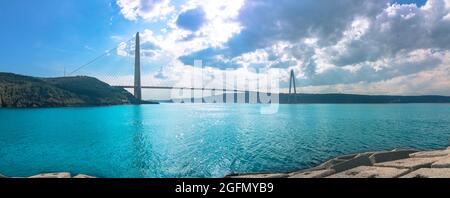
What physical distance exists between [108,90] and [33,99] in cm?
3938

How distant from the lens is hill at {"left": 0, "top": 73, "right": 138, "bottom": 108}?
98650 millimetres

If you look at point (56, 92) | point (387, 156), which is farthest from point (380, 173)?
point (56, 92)

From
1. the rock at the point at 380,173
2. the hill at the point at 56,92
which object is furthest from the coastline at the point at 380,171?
the hill at the point at 56,92

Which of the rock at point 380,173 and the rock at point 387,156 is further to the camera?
the rock at point 387,156

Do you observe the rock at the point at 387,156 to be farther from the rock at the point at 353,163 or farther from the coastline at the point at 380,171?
the rock at the point at 353,163

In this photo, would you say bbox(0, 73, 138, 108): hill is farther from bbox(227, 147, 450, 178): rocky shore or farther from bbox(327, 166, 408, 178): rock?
bbox(327, 166, 408, 178): rock

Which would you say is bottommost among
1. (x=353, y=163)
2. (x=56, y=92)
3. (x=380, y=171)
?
(x=353, y=163)

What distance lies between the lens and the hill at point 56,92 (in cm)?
9865

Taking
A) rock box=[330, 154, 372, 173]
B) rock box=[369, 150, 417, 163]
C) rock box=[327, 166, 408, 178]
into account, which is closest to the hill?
rock box=[330, 154, 372, 173]

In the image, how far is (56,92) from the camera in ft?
419

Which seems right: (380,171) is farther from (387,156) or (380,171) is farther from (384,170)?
(387,156)
